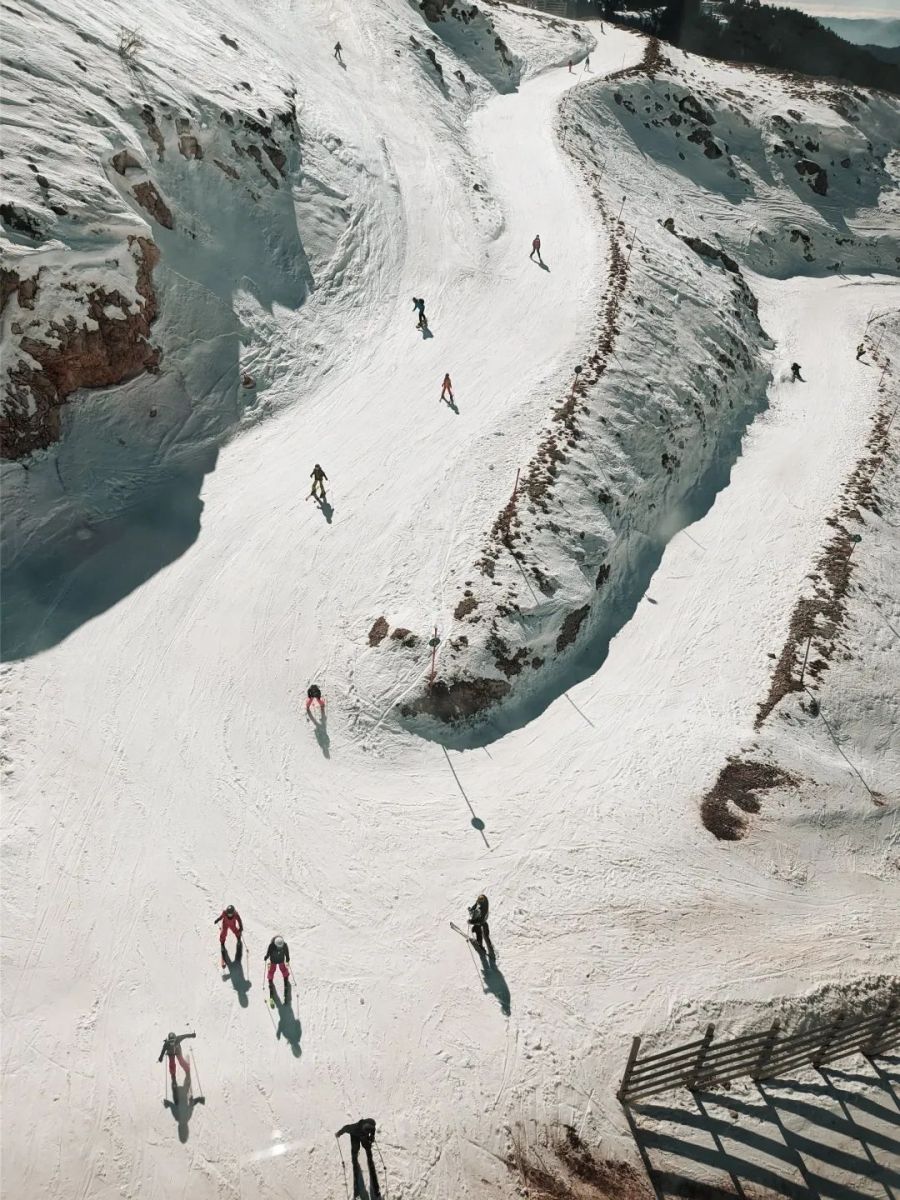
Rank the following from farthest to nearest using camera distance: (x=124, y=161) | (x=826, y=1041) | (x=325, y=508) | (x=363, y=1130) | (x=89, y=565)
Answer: (x=124, y=161) < (x=325, y=508) < (x=89, y=565) < (x=826, y=1041) < (x=363, y=1130)

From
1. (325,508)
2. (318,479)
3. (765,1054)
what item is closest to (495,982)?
(765,1054)

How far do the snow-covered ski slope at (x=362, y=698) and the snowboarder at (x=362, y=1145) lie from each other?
46 cm

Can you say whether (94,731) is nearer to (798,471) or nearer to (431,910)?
(431,910)

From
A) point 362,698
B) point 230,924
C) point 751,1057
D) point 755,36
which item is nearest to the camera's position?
point 751,1057

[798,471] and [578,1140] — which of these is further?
[798,471]

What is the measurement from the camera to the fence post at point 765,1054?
12.8m

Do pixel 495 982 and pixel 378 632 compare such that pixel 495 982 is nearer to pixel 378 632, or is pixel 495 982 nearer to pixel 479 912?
pixel 479 912

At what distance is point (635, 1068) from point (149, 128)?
3342 centimetres

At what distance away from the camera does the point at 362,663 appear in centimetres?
2072

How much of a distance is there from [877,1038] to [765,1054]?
7.83 ft

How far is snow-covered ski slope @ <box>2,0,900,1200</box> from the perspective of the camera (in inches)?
531

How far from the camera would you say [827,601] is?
2508 cm

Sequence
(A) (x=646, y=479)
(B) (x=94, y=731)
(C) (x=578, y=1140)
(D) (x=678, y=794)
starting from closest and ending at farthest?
(C) (x=578, y=1140)
(B) (x=94, y=731)
(D) (x=678, y=794)
(A) (x=646, y=479)

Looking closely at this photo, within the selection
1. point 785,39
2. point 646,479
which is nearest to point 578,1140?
point 646,479
